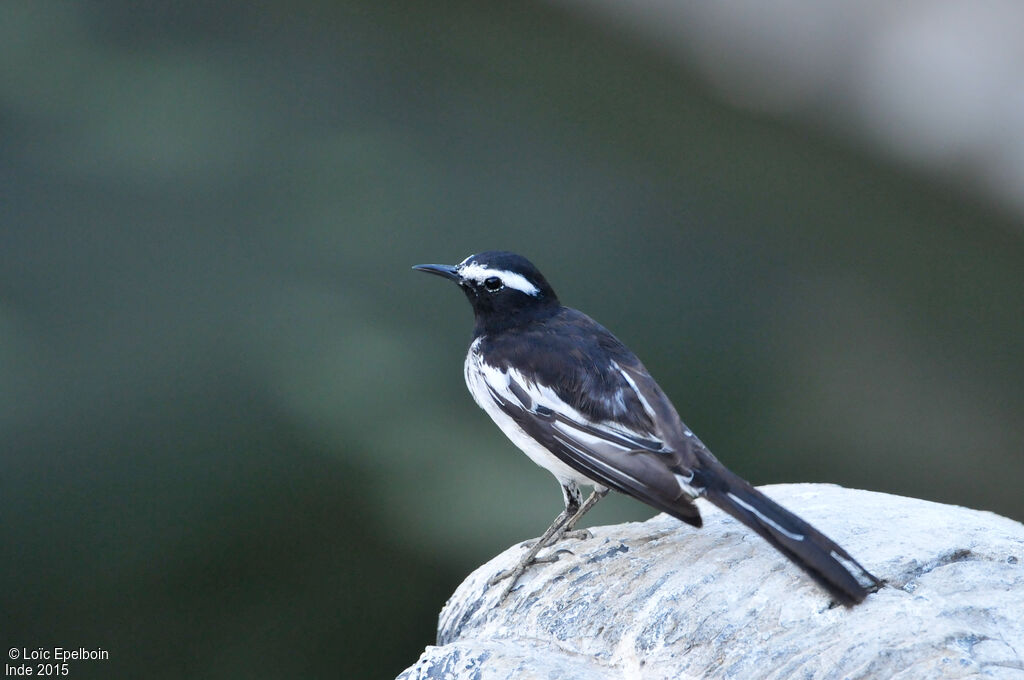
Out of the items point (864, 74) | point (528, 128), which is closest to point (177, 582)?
point (528, 128)

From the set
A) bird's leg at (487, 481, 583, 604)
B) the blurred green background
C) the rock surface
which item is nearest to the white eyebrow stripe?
bird's leg at (487, 481, 583, 604)

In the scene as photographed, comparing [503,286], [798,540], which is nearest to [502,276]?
[503,286]

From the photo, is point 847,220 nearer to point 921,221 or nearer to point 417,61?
point 921,221

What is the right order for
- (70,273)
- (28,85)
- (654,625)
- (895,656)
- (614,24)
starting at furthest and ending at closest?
1. (614,24)
2. (28,85)
3. (70,273)
4. (654,625)
5. (895,656)

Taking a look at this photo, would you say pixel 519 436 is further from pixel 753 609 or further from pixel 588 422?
pixel 753 609

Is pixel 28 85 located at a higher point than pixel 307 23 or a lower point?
lower

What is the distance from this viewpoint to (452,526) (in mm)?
9023

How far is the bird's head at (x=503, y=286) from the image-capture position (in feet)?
20.7

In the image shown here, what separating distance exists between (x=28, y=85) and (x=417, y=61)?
4.21 meters

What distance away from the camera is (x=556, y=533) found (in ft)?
19.8

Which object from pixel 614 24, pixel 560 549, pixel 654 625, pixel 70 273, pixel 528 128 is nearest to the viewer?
pixel 654 625

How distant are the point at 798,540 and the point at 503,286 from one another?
2.30 meters

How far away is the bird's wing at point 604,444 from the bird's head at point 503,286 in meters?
0.40

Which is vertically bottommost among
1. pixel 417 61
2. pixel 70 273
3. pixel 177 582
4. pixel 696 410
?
pixel 177 582
